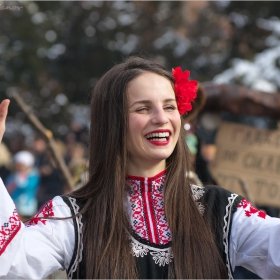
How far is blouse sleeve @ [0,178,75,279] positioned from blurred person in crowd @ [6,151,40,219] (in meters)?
5.35

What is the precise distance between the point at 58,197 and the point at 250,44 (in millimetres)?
13251

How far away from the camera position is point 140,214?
2.61 metres

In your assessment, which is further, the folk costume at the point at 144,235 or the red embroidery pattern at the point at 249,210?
the red embroidery pattern at the point at 249,210

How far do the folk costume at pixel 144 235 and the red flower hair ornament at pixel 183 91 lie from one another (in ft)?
0.99

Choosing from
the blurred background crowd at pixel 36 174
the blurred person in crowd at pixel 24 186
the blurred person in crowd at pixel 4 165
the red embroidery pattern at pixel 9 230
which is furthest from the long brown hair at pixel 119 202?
the blurred person in crowd at pixel 4 165

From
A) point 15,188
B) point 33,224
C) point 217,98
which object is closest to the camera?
point 33,224

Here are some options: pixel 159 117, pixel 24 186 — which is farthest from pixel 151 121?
pixel 24 186

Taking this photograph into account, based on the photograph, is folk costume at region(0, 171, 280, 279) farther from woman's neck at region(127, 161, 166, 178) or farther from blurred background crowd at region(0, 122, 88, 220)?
blurred background crowd at region(0, 122, 88, 220)

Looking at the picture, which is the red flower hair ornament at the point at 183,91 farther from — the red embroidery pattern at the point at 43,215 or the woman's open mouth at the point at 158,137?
the red embroidery pattern at the point at 43,215

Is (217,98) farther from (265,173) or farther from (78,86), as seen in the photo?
(78,86)

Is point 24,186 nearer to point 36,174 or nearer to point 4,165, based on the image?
point 36,174

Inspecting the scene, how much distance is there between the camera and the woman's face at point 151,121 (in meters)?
2.57

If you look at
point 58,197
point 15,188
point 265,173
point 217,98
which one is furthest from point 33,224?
point 15,188

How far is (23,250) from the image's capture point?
234 cm
